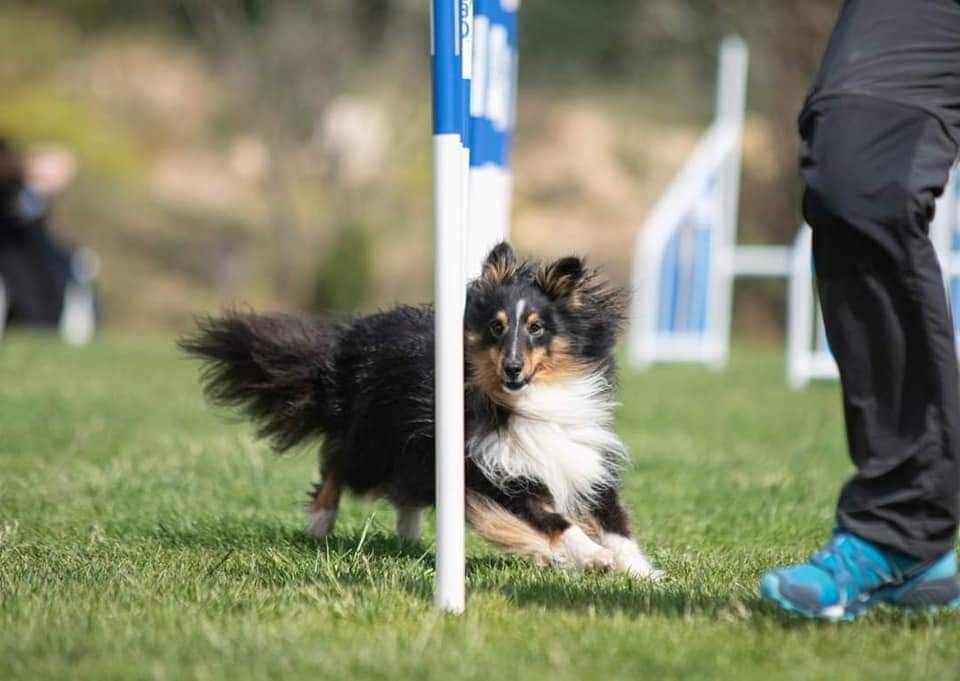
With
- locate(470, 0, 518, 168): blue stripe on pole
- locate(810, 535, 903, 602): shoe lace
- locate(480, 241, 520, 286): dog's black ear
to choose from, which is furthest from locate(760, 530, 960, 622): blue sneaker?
locate(470, 0, 518, 168): blue stripe on pole

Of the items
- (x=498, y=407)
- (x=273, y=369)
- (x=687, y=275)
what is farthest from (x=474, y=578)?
(x=687, y=275)

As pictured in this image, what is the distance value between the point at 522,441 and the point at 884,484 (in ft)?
5.17

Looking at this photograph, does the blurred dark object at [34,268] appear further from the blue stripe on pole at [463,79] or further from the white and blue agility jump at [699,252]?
the blue stripe on pole at [463,79]

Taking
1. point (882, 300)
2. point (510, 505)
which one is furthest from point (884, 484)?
point (510, 505)

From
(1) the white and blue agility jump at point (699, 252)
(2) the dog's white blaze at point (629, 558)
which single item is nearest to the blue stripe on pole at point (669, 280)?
(1) the white and blue agility jump at point (699, 252)

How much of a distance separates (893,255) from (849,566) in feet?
2.07

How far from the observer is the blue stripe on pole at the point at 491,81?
22.6 feet

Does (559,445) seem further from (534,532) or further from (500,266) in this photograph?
(500,266)

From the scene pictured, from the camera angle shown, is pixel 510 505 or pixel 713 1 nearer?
pixel 510 505

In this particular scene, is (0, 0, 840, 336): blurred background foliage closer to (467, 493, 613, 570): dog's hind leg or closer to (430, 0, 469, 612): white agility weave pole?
(467, 493, 613, 570): dog's hind leg

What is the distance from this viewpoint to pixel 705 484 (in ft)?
20.3

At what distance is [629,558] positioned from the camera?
4.09m

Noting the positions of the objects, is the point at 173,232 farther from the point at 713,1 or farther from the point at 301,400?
the point at 301,400

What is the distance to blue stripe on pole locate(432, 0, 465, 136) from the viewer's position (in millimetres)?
3061
